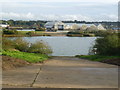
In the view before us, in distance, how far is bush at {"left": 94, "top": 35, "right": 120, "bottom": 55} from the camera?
1188 inches

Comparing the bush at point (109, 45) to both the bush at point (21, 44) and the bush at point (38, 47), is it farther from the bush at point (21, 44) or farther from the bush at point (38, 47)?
the bush at point (21, 44)

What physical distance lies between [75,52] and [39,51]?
11.6m

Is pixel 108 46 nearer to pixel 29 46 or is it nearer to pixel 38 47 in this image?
pixel 38 47

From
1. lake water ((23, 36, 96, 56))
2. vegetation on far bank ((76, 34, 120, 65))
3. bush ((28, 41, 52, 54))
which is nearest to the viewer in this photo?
vegetation on far bank ((76, 34, 120, 65))

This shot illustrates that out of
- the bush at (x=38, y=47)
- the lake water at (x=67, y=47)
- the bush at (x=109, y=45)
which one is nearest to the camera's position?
the bush at (x=109, y=45)

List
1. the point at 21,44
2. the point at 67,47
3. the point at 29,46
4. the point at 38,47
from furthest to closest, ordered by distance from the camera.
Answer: the point at 67,47
the point at 38,47
the point at 29,46
the point at 21,44

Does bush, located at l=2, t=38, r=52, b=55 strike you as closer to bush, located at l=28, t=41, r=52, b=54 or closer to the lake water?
bush, located at l=28, t=41, r=52, b=54

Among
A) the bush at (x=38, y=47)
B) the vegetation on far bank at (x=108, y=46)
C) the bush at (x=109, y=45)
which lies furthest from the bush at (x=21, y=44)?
the bush at (x=109, y=45)

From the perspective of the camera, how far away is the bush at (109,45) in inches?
1188

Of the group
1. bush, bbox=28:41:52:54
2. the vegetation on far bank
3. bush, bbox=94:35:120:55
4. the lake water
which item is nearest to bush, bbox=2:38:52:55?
bush, bbox=28:41:52:54

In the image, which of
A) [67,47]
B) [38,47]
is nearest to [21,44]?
[38,47]

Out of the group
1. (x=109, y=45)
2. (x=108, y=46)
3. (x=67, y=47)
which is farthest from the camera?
(x=67, y=47)

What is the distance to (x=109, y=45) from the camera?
103 feet

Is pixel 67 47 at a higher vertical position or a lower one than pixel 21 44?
lower
